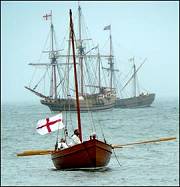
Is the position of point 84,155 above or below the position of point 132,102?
above

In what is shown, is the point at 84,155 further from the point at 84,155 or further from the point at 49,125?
the point at 49,125

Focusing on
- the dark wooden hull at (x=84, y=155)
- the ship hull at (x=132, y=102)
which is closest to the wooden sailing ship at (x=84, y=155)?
the dark wooden hull at (x=84, y=155)

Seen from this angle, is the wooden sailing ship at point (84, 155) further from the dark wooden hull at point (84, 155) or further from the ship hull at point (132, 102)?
the ship hull at point (132, 102)

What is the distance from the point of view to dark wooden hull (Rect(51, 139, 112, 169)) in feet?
113

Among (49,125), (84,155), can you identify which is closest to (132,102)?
(49,125)

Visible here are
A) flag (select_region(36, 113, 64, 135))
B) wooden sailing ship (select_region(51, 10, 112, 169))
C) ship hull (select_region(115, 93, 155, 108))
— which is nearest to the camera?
wooden sailing ship (select_region(51, 10, 112, 169))

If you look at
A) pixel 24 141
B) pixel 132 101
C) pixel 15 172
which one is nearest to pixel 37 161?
pixel 15 172

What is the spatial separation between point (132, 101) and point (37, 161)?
112564 millimetres

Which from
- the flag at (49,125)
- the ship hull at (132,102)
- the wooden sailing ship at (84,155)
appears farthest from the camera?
the ship hull at (132,102)

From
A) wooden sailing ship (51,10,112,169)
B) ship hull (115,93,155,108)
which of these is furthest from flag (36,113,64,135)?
ship hull (115,93,155,108)

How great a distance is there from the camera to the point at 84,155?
3481 centimetres

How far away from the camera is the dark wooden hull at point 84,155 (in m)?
34.5

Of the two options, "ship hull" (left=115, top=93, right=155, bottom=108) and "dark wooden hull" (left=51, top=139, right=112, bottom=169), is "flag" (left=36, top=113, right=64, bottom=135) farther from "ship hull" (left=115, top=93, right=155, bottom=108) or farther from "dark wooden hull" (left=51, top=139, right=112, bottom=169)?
"ship hull" (left=115, top=93, right=155, bottom=108)

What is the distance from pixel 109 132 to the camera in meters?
74.8
